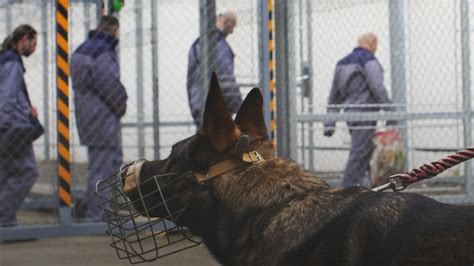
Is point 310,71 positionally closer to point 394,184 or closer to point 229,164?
point 394,184

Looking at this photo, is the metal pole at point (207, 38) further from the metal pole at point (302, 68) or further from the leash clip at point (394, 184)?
the leash clip at point (394, 184)

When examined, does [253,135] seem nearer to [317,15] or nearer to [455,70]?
[317,15]

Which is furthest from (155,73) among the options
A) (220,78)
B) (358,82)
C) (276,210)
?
(276,210)

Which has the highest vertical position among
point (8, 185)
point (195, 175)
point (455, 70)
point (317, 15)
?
point (317, 15)

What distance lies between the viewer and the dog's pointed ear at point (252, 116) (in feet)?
9.38

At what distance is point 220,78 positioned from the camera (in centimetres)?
653

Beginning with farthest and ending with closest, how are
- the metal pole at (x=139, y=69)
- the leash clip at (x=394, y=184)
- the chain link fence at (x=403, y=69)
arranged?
the metal pole at (x=139, y=69) → the chain link fence at (x=403, y=69) → the leash clip at (x=394, y=184)

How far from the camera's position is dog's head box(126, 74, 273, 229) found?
→ 8.74 feet

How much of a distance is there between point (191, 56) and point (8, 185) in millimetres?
2085

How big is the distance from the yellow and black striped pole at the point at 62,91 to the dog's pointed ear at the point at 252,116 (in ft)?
12.5

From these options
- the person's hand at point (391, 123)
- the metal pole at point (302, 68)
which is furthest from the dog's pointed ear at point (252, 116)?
the person's hand at point (391, 123)

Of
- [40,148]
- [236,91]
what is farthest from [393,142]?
[40,148]

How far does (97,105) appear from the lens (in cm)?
709

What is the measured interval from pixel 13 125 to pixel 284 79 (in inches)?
99.6
